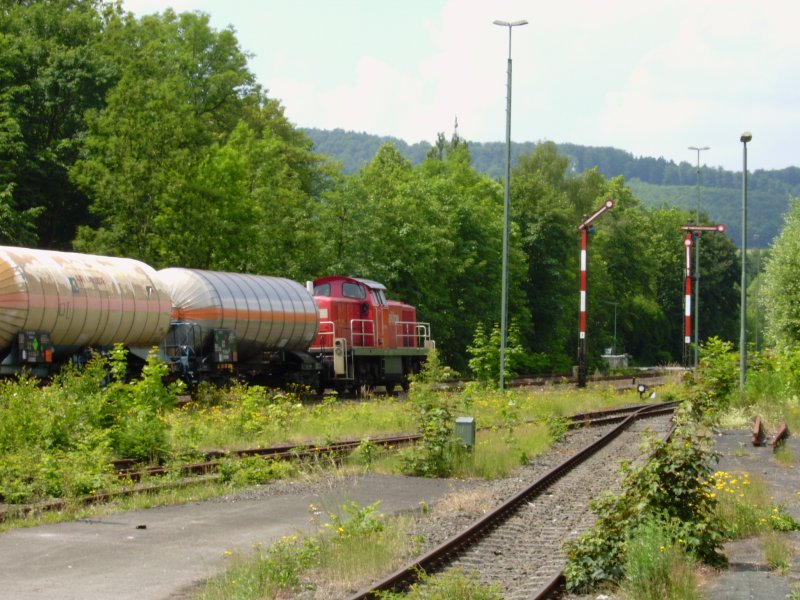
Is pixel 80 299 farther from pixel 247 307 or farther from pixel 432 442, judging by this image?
pixel 432 442

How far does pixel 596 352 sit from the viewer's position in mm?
74125

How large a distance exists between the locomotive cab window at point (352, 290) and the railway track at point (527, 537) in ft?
55.3

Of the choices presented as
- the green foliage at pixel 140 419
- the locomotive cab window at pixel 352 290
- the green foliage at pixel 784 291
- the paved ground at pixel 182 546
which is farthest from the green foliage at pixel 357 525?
the green foliage at pixel 784 291

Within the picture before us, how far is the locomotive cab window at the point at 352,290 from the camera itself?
34719 millimetres

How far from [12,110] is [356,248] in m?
15.3

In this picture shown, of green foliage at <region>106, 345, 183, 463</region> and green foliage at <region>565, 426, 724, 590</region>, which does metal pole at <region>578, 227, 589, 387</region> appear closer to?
green foliage at <region>106, 345, 183, 463</region>

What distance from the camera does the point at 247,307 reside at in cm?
2898

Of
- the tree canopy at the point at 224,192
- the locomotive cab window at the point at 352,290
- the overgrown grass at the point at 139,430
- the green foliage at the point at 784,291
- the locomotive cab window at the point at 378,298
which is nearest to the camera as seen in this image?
the overgrown grass at the point at 139,430

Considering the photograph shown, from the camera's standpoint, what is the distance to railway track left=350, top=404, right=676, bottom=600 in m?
9.46

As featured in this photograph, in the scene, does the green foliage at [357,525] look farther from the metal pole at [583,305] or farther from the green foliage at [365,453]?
the metal pole at [583,305]

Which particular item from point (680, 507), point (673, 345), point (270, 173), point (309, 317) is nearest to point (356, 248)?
point (270, 173)

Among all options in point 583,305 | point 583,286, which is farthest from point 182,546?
point 583,286

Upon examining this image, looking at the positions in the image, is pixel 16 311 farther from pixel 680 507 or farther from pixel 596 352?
pixel 596 352

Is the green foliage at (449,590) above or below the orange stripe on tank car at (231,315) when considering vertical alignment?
→ below
